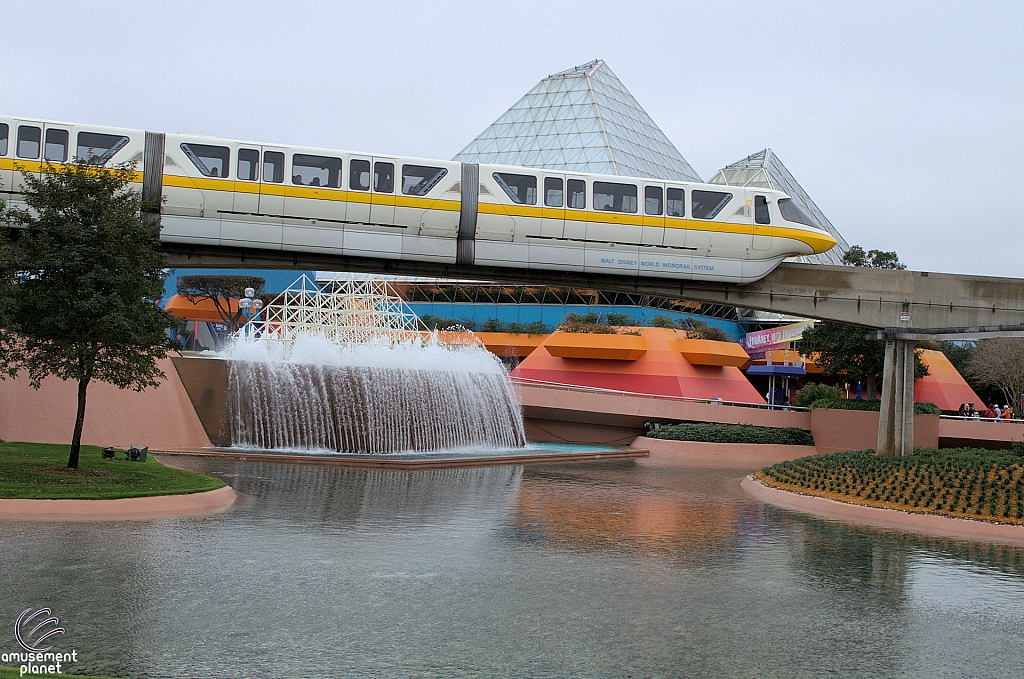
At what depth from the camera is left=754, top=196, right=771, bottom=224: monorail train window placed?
2565 centimetres

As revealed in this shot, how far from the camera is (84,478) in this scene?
1608 centimetres

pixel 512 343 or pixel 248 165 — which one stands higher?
pixel 248 165

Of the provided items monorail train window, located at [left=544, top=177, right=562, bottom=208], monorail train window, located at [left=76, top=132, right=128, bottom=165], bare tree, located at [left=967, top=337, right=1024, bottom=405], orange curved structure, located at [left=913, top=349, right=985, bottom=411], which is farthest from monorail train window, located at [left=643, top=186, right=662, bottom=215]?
bare tree, located at [left=967, top=337, right=1024, bottom=405]

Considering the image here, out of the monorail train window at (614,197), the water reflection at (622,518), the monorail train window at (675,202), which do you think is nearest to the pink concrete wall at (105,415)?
the water reflection at (622,518)

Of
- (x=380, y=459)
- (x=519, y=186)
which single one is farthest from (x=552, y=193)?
(x=380, y=459)

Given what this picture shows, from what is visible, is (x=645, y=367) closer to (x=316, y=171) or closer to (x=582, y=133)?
(x=316, y=171)

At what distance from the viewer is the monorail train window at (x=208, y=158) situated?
22.2 m

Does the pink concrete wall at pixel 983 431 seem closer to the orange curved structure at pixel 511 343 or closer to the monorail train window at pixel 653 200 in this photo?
the monorail train window at pixel 653 200

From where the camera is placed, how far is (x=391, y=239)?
2344 centimetres

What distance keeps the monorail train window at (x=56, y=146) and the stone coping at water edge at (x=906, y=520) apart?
18.7m

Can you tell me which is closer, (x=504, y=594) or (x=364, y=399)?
(x=504, y=594)

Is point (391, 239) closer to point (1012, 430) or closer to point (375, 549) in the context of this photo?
point (375, 549)

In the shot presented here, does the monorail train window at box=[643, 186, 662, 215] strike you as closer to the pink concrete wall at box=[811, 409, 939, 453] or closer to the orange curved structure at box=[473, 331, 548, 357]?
the pink concrete wall at box=[811, 409, 939, 453]

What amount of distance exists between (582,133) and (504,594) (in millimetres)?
61267
